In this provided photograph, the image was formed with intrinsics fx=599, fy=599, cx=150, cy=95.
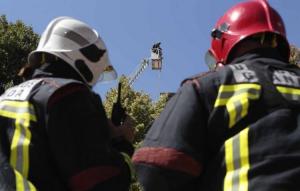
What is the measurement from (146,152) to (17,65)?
24.6 metres

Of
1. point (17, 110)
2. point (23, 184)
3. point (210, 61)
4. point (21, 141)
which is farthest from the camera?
point (210, 61)

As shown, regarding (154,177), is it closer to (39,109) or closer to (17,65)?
(39,109)

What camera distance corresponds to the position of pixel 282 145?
2922mm

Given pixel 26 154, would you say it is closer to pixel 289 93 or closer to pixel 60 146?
pixel 60 146

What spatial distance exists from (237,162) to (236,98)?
34cm

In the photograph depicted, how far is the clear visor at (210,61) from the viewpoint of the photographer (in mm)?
3892

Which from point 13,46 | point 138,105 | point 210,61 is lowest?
point 138,105

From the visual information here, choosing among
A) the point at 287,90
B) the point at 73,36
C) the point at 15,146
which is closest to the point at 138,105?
the point at 73,36

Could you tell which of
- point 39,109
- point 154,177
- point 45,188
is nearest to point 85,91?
point 39,109

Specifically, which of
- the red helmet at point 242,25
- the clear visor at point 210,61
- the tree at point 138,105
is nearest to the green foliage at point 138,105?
the tree at point 138,105

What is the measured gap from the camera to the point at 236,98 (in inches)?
121

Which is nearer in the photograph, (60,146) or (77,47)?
(60,146)

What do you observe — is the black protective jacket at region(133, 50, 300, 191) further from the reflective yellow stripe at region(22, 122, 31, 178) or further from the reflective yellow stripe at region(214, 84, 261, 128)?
the reflective yellow stripe at region(22, 122, 31, 178)

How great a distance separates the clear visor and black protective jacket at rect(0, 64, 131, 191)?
2.62ft
